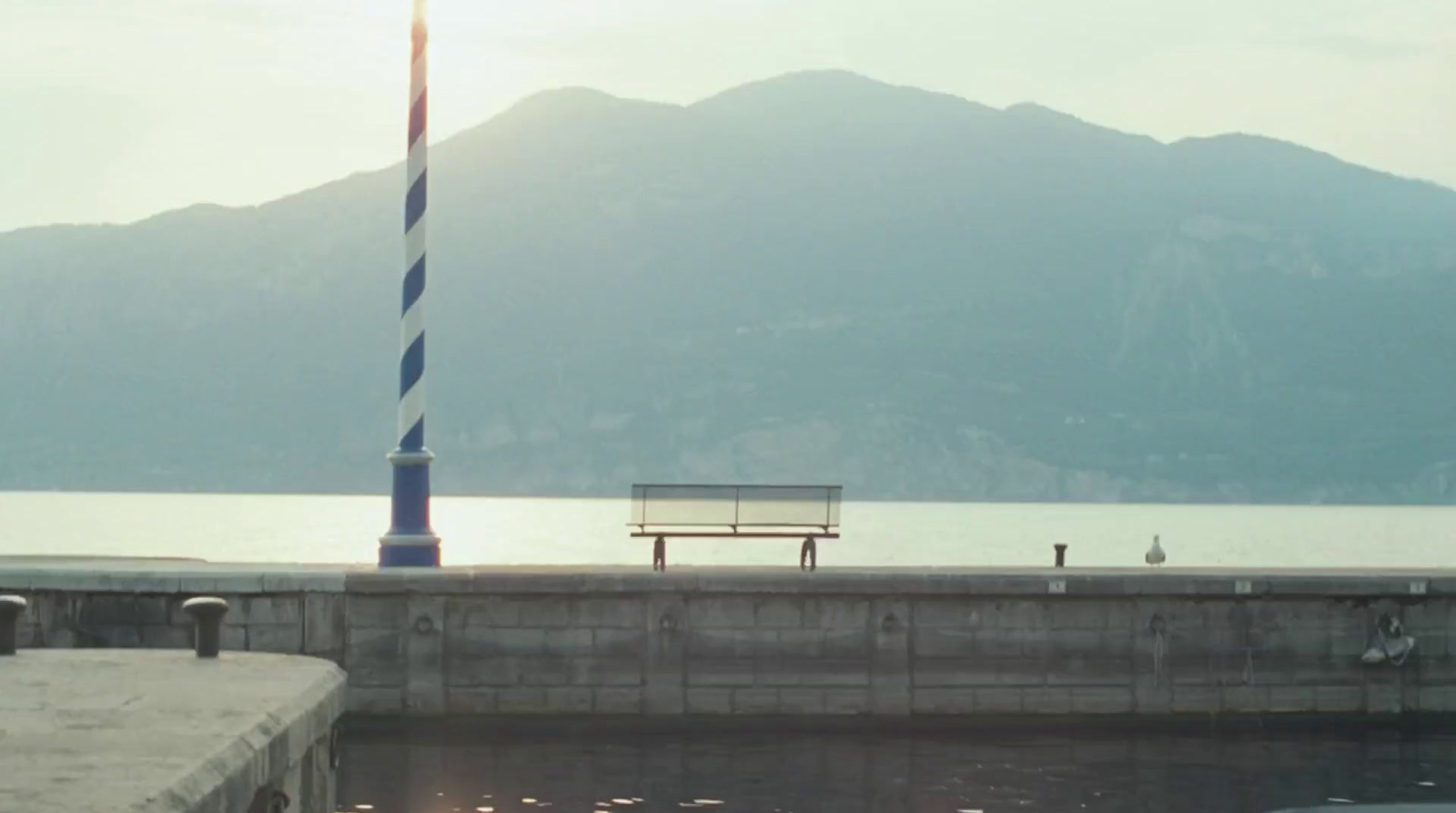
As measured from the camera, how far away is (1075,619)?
1065 inches

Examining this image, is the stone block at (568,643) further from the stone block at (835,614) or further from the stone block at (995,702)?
the stone block at (995,702)

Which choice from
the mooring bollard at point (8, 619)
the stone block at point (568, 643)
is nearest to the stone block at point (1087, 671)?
the stone block at point (568, 643)

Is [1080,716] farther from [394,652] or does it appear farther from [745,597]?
[394,652]

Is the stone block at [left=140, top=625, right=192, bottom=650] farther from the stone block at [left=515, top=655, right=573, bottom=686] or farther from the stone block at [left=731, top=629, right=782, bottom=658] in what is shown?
the stone block at [left=731, top=629, right=782, bottom=658]

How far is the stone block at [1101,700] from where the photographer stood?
26.8 metres

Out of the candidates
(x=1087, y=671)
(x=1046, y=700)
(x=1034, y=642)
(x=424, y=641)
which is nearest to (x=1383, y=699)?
(x=1087, y=671)

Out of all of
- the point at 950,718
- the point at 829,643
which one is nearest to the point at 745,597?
the point at 829,643

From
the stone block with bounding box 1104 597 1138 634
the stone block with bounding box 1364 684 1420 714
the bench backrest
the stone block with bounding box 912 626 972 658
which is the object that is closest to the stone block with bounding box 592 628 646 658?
the stone block with bounding box 912 626 972 658

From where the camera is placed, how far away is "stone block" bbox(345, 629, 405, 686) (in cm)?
2595

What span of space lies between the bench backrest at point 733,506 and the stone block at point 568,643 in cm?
364

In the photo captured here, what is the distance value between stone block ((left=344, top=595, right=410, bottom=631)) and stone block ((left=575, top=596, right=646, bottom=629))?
2.06m

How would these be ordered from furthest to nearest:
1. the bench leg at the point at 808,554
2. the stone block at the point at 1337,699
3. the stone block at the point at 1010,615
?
the bench leg at the point at 808,554, the stone block at the point at 1337,699, the stone block at the point at 1010,615

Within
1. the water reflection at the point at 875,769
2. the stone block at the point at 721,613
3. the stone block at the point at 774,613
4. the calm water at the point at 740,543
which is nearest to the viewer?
the water reflection at the point at 875,769

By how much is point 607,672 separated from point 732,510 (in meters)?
4.55
